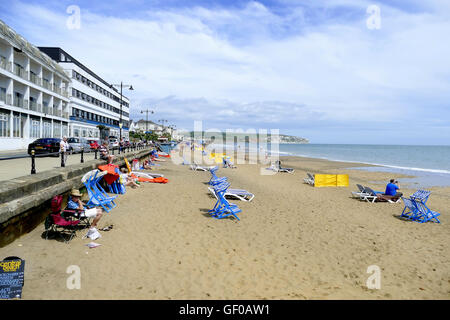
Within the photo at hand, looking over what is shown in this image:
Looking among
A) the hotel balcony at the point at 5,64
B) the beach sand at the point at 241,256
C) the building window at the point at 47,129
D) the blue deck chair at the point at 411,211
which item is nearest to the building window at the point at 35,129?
the building window at the point at 47,129

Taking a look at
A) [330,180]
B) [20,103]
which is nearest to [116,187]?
[330,180]

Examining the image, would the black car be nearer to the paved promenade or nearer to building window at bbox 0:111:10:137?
the paved promenade

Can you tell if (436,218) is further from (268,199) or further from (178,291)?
(178,291)

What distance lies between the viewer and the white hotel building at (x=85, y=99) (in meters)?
45.4

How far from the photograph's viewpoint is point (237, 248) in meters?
6.26

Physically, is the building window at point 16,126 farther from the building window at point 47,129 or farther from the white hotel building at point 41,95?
the building window at point 47,129

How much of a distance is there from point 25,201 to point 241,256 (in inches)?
184

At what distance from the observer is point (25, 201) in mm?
6121

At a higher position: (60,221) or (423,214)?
(60,221)

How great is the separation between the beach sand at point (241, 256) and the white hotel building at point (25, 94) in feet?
80.0

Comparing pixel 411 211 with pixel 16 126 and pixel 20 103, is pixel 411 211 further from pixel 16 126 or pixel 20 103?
pixel 20 103

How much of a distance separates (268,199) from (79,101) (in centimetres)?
4546

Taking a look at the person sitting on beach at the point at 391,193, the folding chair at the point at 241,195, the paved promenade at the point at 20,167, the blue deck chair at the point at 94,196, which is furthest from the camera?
the person sitting on beach at the point at 391,193
